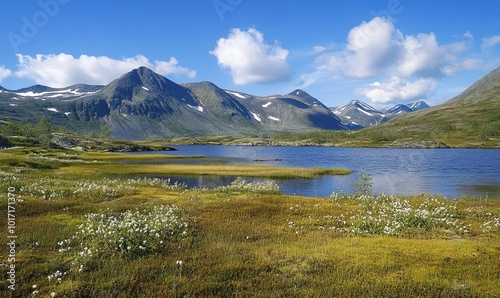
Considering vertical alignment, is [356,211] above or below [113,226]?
below

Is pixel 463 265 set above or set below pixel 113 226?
below

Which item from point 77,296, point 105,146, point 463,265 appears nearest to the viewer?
point 77,296

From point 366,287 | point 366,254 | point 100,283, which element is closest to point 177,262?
point 100,283

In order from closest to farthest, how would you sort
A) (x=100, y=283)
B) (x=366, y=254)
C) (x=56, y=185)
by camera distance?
(x=100, y=283), (x=366, y=254), (x=56, y=185)

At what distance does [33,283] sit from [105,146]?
199 m

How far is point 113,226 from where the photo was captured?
18609mm

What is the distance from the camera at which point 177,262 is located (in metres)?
15.1

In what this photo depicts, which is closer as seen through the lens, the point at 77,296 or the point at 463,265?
the point at 77,296

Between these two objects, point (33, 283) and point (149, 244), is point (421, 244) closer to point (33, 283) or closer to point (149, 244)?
point (149, 244)

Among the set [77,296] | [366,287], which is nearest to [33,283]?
[77,296]

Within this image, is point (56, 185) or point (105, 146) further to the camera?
point (105, 146)

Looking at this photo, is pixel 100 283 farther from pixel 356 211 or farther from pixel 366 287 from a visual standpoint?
pixel 356 211

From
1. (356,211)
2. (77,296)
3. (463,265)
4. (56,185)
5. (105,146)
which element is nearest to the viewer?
(77,296)

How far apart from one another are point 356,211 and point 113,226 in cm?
2091
